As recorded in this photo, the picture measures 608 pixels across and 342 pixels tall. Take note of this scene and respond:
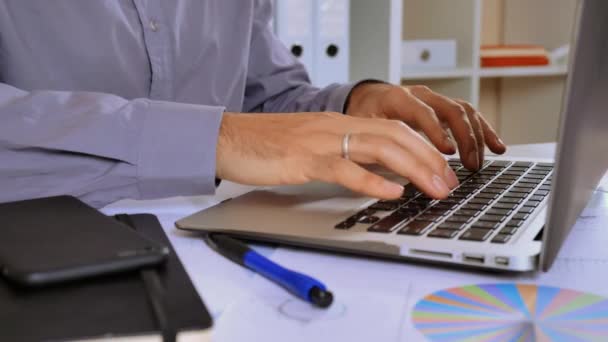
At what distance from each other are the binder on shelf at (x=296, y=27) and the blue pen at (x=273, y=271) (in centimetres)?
118

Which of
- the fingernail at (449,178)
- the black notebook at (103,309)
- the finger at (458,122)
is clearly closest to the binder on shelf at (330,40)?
the finger at (458,122)

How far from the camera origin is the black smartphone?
39 centimetres

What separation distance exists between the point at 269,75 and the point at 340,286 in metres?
0.81

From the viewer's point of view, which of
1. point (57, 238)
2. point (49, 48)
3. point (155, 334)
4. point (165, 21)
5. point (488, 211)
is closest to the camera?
point (155, 334)

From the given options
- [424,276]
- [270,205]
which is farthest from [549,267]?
[270,205]

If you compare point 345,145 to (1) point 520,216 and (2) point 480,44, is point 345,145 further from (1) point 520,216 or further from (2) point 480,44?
(2) point 480,44

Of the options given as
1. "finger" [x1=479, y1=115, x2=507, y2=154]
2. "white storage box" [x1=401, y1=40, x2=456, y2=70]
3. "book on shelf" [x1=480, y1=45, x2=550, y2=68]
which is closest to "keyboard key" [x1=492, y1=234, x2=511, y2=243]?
"finger" [x1=479, y1=115, x2=507, y2=154]

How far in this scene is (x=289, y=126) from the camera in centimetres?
65

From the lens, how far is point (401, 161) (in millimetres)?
589

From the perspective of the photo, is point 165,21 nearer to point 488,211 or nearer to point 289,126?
point 289,126

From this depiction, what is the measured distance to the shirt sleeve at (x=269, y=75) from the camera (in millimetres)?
1200

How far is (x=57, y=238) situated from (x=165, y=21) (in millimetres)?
619

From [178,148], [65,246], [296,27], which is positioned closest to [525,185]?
[178,148]

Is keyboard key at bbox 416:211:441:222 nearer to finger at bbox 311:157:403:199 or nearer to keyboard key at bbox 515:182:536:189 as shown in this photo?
finger at bbox 311:157:403:199
